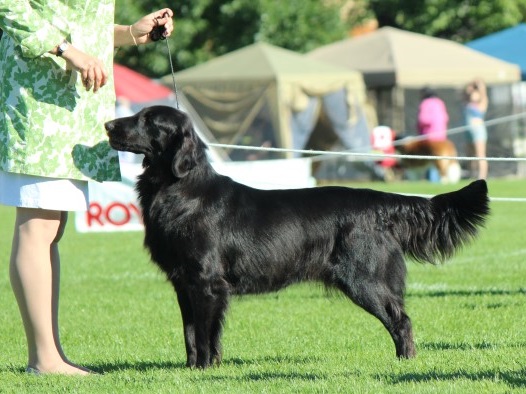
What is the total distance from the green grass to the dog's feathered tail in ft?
1.75

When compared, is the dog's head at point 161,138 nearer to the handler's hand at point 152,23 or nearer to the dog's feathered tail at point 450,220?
the handler's hand at point 152,23

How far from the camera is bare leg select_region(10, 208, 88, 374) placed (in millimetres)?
4945

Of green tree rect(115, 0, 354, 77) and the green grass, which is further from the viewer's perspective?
green tree rect(115, 0, 354, 77)

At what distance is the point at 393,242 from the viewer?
17.6 feet

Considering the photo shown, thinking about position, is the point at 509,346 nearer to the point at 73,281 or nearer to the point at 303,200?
the point at 303,200

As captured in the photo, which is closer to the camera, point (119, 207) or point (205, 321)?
point (205, 321)

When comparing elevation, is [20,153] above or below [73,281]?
above

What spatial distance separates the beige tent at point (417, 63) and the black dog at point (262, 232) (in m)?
17.5

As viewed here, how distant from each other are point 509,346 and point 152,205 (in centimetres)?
192

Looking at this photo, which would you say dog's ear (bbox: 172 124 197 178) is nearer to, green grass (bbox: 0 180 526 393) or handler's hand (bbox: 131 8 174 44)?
handler's hand (bbox: 131 8 174 44)

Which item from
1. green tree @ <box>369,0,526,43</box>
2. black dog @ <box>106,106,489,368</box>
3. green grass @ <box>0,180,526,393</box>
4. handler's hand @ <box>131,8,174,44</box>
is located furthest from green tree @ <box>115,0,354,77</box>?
black dog @ <box>106,106,489,368</box>

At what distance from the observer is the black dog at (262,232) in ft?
16.5

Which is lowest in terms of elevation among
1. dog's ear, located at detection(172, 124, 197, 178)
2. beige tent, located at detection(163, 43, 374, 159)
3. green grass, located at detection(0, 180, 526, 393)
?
green grass, located at detection(0, 180, 526, 393)

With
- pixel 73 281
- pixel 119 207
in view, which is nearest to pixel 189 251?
pixel 73 281
